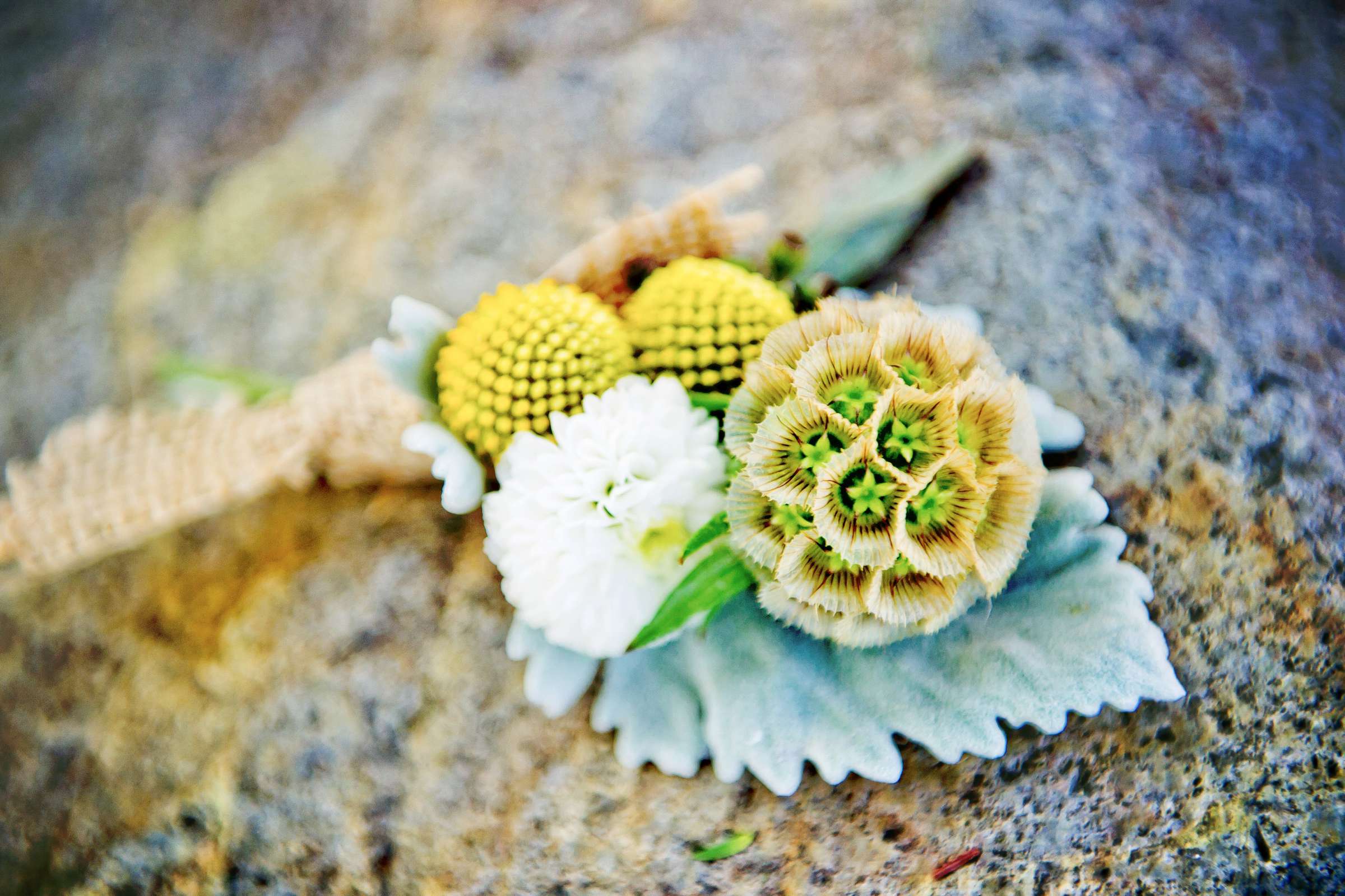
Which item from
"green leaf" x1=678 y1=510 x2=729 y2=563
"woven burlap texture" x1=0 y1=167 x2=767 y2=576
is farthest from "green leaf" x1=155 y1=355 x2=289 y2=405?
"green leaf" x1=678 y1=510 x2=729 y2=563

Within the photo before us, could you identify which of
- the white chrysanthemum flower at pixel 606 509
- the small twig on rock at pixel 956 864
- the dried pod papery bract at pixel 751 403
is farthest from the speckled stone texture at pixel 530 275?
the dried pod papery bract at pixel 751 403

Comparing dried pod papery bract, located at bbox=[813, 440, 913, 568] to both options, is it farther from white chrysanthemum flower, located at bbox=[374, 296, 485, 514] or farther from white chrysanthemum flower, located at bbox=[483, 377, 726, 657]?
white chrysanthemum flower, located at bbox=[374, 296, 485, 514]

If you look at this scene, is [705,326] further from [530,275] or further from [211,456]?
[211,456]

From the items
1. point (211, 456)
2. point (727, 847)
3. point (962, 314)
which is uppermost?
point (962, 314)

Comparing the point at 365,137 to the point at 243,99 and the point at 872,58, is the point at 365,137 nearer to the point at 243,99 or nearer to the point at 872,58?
the point at 243,99

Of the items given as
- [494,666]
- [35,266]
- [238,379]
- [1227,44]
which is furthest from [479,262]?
[1227,44]

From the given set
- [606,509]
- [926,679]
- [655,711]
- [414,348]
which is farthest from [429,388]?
[926,679]

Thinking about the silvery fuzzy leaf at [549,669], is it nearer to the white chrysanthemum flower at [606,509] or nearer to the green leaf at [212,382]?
the white chrysanthemum flower at [606,509]
